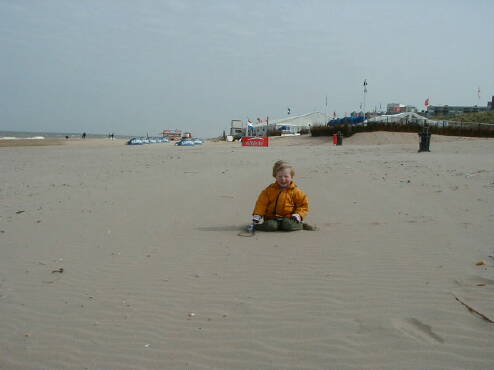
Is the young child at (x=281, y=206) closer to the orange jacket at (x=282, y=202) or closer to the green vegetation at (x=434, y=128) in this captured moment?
the orange jacket at (x=282, y=202)

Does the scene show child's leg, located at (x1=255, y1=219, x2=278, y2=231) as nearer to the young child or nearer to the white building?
the young child

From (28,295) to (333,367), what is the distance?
281 cm

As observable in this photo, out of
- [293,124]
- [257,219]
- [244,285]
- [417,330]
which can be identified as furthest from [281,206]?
[293,124]

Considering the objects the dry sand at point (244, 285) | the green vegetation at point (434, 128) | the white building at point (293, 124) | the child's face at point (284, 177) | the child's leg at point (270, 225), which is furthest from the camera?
the white building at point (293, 124)

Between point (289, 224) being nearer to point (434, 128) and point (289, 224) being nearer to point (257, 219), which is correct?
point (257, 219)

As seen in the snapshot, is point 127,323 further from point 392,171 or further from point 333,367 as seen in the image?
point 392,171

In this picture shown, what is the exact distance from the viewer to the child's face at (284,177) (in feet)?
19.9

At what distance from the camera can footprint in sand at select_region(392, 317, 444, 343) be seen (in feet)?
10.1

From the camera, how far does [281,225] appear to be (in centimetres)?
623

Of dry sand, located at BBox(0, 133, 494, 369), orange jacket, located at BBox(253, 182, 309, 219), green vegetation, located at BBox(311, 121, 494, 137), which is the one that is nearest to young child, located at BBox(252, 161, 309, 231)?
orange jacket, located at BBox(253, 182, 309, 219)

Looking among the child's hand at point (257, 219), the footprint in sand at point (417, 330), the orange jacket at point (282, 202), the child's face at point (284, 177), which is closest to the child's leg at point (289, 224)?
the orange jacket at point (282, 202)

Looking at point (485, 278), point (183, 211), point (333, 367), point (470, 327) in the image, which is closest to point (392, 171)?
point (183, 211)

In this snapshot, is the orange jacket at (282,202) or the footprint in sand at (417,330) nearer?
the footprint in sand at (417,330)

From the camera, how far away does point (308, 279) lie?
4301 mm
